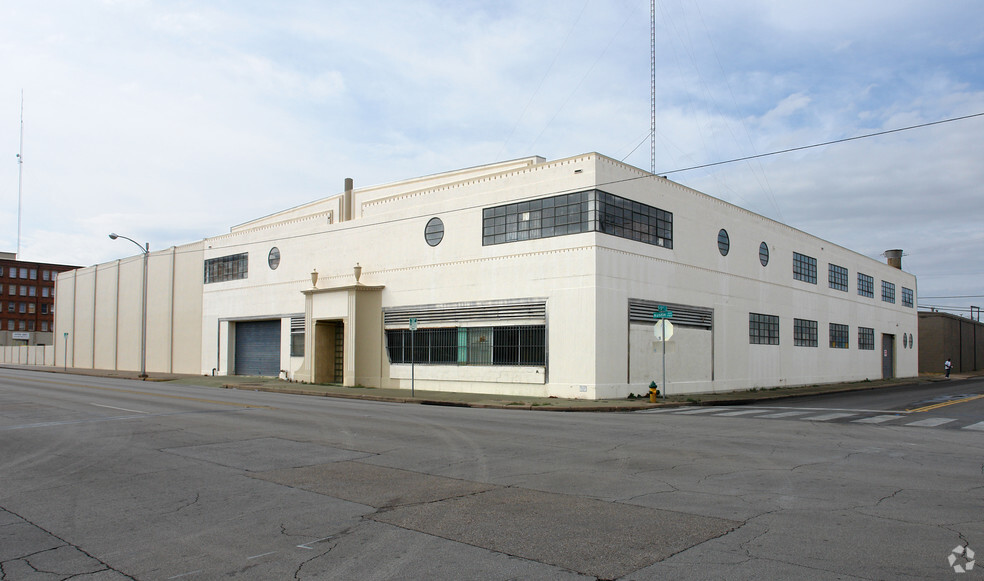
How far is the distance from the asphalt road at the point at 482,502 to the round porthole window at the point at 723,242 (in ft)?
59.3

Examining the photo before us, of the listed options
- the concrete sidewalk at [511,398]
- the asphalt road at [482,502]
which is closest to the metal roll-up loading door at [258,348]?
the concrete sidewalk at [511,398]

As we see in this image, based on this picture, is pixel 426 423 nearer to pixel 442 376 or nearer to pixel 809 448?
pixel 809 448

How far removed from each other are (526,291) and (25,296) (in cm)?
10505

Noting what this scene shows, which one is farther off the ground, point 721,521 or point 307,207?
point 307,207

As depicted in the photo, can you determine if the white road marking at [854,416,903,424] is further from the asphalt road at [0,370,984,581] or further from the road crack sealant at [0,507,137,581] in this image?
the road crack sealant at [0,507,137,581]

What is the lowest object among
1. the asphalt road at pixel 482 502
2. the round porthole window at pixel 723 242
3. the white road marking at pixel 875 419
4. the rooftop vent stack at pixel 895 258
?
the white road marking at pixel 875 419

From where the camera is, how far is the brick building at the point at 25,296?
101 meters

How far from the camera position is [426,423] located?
54.1ft

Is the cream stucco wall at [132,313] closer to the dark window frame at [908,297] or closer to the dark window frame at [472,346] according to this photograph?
the dark window frame at [472,346]

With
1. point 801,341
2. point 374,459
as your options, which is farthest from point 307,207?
point 374,459

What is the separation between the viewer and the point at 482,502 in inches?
316

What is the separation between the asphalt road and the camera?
19.1 ft

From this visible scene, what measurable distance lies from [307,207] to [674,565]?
4008 centimetres

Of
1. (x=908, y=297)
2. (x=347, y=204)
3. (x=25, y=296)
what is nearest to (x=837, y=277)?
(x=908, y=297)
